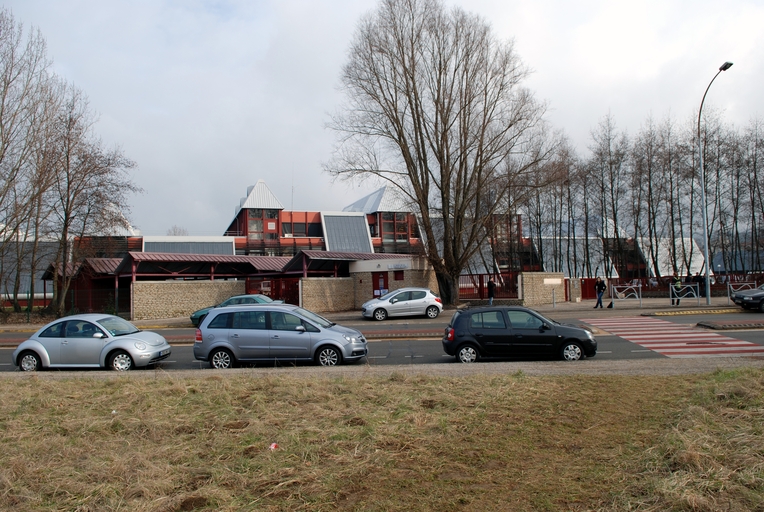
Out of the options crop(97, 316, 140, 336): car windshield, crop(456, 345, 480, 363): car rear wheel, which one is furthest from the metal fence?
crop(97, 316, 140, 336): car windshield

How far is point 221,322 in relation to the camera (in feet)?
47.4

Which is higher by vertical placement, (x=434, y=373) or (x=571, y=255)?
(x=571, y=255)

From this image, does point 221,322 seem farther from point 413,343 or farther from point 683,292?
point 683,292

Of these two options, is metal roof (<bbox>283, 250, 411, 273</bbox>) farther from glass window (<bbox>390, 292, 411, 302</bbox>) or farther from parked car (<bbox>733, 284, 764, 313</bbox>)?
parked car (<bbox>733, 284, 764, 313</bbox>)

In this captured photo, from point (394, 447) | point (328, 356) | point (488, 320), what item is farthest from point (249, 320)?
point (394, 447)

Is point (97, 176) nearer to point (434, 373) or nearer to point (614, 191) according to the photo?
point (434, 373)

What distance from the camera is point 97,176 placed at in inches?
1473

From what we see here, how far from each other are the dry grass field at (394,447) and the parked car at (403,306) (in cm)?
1975

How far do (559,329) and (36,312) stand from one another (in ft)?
116

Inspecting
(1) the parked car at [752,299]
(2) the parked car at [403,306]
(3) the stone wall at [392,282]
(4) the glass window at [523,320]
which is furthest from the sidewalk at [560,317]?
(4) the glass window at [523,320]

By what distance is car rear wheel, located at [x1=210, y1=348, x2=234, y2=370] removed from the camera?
1417 cm

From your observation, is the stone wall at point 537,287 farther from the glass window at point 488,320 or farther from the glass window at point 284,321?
the glass window at point 284,321

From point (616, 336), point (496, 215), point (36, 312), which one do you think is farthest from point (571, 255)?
point (36, 312)

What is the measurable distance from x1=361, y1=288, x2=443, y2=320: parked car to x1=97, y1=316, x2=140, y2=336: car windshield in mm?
14863
